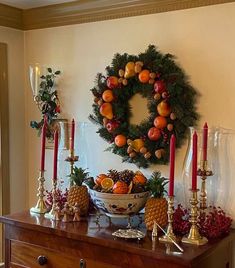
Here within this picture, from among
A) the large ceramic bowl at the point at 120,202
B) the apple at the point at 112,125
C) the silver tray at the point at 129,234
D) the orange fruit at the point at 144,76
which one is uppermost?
the orange fruit at the point at 144,76

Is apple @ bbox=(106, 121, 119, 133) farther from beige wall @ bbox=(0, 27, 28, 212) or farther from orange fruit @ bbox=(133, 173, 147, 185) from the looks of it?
beige wall @ bbox=(0, 27, 28, 212)

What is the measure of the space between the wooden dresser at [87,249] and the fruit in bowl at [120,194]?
0.10m

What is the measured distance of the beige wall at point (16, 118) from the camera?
3145mm

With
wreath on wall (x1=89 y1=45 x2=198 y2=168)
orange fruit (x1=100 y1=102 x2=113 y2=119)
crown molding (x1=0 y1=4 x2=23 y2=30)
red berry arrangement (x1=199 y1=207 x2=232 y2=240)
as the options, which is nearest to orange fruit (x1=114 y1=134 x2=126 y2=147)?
wreath on wall (x1=89 y1=45 x2=198 y2=168)

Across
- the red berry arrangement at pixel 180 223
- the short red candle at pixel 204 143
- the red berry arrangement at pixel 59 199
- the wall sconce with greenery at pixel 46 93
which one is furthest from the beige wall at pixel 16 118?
the short red candle at pixel 204 143

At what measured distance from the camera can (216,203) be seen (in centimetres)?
229

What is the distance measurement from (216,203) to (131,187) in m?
0.47

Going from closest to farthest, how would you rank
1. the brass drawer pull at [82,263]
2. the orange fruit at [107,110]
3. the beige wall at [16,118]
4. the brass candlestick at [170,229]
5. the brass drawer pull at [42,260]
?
the brass candlestick at [170,229]
the brass drawer pull at [82,263]
the brass drawer pull at [42,260]
the orange fruit at [107,110]
the beige wall at [16,118]

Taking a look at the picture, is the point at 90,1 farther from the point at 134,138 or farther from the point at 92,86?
the point at 134,138

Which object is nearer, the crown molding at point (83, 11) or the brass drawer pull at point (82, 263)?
the brass drawer pull at point (82, 263)

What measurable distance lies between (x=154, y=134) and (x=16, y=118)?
1227 millimetres

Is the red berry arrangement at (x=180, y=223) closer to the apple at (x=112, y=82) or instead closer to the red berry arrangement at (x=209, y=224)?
the red berry arrangement at (x=209, y=224)

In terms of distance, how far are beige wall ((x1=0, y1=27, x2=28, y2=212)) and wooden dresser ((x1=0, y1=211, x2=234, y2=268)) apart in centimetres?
73

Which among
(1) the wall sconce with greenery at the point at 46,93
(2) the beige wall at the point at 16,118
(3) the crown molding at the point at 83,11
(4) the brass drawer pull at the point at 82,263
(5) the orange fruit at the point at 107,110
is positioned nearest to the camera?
(4) the brass drawer pull at the point at 82,263
